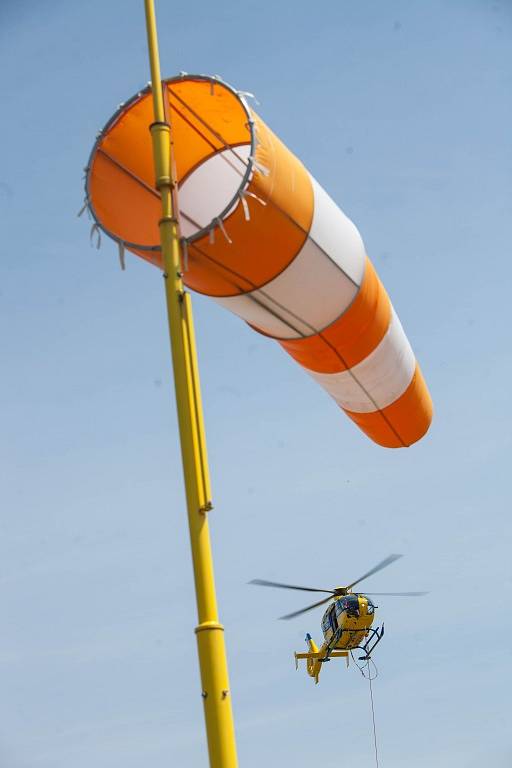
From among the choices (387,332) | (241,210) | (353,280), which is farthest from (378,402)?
(241,210)

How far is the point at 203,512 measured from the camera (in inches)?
260

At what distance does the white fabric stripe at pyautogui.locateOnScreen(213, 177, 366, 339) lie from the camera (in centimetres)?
901

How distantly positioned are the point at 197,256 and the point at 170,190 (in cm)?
92

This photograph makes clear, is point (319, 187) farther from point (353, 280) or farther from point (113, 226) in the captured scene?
point (113, 226)

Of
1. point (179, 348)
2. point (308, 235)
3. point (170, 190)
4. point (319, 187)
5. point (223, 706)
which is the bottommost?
point (223, 706)

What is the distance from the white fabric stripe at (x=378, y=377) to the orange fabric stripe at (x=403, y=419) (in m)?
0.18

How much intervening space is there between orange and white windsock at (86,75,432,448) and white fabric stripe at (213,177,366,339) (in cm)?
1

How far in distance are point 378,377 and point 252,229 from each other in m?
3.53

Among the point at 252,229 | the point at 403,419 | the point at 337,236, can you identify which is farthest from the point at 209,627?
the point at 403,419

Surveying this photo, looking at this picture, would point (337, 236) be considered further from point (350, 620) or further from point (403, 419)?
point (350, 620)

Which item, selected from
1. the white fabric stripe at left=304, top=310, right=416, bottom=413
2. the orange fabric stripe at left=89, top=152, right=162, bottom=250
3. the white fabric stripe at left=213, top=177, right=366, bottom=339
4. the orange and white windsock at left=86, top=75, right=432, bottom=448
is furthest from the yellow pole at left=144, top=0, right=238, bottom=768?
the white fabric stripe at left=304, top=310, right=416, bottom=413

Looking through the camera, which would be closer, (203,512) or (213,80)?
(203,512)

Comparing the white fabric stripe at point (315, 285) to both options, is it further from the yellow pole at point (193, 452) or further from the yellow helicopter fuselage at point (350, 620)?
the yellow helicopter fuselage at point (350, 620)

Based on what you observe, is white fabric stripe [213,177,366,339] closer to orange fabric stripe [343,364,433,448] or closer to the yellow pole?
the yellow pole
